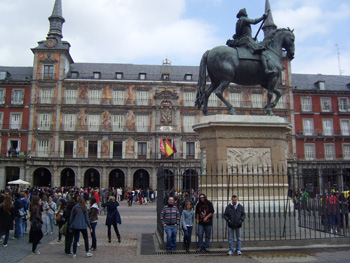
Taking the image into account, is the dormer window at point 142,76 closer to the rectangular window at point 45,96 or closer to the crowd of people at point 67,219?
the rectangular window at point 45,96

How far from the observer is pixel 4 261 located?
7.52 metres

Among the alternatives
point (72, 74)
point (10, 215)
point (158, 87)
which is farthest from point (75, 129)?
point (10, 215)

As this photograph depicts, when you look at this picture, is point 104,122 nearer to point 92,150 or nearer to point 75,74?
point 92,150

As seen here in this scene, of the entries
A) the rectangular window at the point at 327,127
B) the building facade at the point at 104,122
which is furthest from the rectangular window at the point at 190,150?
the rectangular window at the point at 327,127

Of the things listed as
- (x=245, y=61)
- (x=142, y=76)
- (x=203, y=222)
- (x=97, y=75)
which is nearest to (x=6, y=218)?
(x=203, y=222)

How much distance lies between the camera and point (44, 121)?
3916 centimetres

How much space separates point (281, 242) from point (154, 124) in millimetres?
32467

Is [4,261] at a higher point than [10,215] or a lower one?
lower

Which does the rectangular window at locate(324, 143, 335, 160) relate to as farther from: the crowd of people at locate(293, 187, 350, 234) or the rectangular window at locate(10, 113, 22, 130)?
the rectangular window at locate(10, 113, 22, 130)

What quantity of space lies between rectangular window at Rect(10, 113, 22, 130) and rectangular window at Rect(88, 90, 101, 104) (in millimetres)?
8229

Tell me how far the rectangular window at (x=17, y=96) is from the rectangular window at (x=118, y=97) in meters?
10.6

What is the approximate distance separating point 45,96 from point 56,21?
1008 cm

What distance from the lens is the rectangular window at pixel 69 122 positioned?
129ft

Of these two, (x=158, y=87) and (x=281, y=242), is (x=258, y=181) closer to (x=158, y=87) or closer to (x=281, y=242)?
(x=281, y=242)
